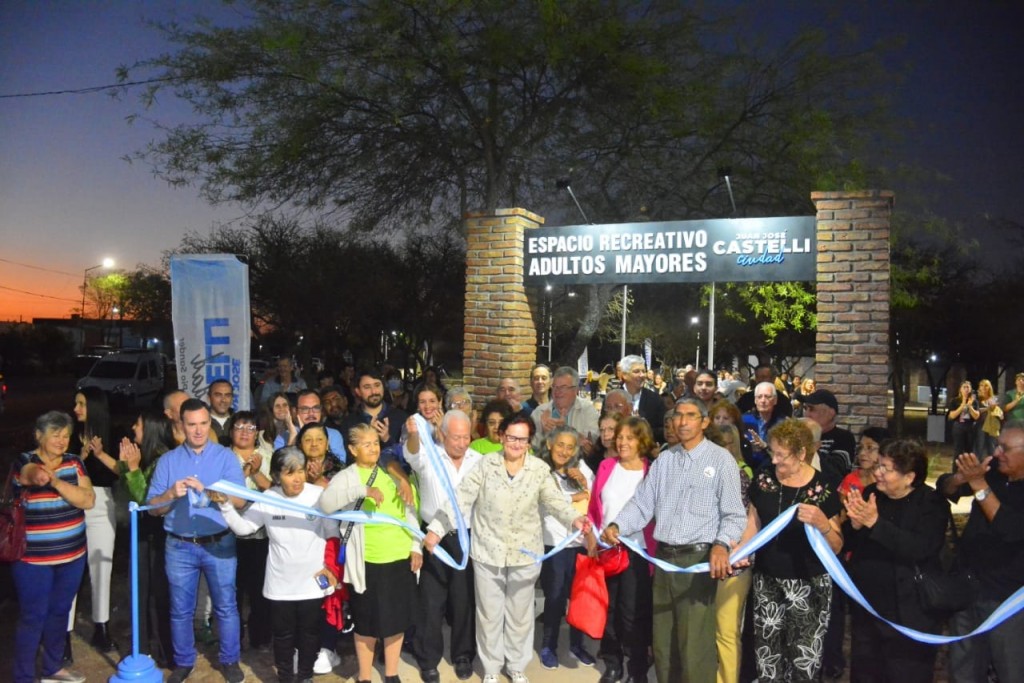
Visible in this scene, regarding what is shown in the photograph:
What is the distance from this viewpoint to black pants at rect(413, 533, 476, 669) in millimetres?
5441

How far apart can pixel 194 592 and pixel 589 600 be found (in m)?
2.59

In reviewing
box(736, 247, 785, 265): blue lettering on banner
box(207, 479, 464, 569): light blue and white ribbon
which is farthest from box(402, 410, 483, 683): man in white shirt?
box(736, 247, 785, 265): blue lettering on banner

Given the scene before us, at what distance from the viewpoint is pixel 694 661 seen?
15.6 feet

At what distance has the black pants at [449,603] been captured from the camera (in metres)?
5.44

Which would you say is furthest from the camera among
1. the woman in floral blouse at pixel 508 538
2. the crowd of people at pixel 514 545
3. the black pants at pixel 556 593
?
the black pants at pixel 556 593

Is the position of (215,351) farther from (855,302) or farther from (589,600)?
(855,302)

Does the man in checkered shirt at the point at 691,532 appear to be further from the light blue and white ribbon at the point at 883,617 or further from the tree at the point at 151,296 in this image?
the tree at the point at 151,296

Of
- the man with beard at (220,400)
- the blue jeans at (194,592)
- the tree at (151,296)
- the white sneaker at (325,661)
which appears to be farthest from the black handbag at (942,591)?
the tree at (151,296)

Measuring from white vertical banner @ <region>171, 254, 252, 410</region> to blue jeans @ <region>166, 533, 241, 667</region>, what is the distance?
342 cm

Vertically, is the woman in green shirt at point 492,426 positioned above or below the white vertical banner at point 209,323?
below

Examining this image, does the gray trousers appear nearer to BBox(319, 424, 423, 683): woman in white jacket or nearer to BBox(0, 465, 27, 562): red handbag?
BBox(319, 424, 423, 683): woman in white jacket

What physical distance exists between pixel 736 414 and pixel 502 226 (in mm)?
3681

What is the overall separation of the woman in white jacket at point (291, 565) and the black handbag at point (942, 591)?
11.5 ft

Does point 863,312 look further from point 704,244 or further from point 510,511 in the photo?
point 510,511
